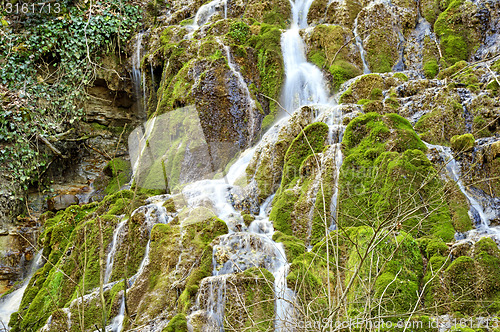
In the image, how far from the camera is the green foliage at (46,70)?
11508 mm

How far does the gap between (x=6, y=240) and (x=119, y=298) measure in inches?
262

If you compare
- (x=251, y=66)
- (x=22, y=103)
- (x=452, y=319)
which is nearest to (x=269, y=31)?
(x=251, y=66)

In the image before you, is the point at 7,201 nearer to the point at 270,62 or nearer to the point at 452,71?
the point at 270,62

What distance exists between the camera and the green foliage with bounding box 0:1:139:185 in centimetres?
1151

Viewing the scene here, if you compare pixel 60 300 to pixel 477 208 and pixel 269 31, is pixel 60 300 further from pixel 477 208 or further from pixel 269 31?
pixel 269 31

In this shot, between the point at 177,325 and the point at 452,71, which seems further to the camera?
the point at 452,71

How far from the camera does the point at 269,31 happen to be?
12266 mm

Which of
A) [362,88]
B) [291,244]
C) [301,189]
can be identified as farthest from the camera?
[362,88]

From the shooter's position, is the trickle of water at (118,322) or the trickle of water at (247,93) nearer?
the trickle of water at (118,322)

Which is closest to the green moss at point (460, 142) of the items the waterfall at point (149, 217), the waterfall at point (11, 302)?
the waterfall at point (149, 217)

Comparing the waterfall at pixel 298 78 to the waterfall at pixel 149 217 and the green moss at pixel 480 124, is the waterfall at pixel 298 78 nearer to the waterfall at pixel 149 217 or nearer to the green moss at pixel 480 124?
the green moss at pixel 480 124

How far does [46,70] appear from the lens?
12883 mm

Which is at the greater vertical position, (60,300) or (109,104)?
(109,104)

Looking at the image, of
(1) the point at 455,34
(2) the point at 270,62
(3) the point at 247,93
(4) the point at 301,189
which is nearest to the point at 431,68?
(1) the point at 455,34
